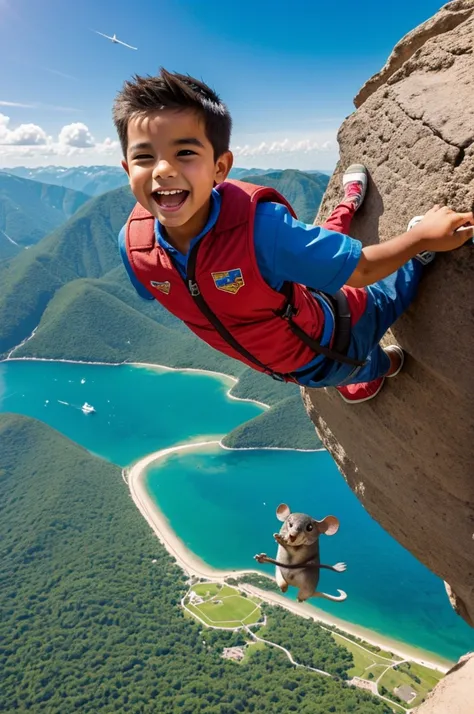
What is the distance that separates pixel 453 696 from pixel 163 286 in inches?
91.4

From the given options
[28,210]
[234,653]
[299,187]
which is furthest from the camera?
[28,210]

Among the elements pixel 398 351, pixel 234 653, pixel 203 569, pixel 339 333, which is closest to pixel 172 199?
pixel 339 333

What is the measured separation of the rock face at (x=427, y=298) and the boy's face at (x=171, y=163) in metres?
0.79

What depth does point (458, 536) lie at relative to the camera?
216 cm

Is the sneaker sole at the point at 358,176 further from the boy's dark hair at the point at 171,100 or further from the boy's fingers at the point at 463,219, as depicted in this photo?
the boy's dark hair at the point at 171,100

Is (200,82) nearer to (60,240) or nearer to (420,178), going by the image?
(420,178)

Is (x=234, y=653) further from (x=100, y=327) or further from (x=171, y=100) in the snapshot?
(x=100, y=327)

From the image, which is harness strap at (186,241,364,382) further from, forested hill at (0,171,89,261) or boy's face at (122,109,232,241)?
forested hill at (0,171,89,261)

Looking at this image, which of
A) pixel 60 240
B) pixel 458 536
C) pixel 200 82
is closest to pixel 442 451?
pixel 458 536

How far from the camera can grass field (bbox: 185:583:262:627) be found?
88.7 ft

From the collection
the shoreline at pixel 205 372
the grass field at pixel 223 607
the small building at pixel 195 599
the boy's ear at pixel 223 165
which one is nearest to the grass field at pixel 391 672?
the grass field at pixel 223 607

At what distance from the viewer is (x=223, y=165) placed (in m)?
1.43

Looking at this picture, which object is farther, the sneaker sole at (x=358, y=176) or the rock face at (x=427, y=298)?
the sneaker sole at (x=358, y=176)

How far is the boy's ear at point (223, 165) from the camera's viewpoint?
141 centimetres
